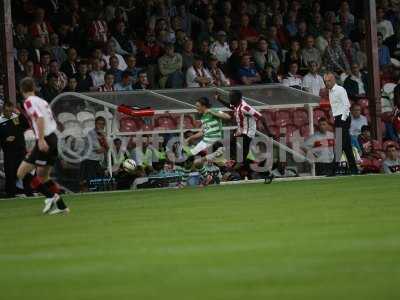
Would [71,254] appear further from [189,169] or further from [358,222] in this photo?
[189,169]

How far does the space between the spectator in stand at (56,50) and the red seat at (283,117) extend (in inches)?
188

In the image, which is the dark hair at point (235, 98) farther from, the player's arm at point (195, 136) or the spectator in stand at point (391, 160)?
the spectator in stand at point (391, 160)

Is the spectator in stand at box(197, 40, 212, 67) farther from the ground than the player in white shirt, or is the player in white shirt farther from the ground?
the spectator in stand at box(197, 40, 212, 67)

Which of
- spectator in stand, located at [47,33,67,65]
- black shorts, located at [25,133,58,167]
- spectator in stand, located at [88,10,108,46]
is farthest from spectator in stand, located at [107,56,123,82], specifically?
black shorts, located at [25,133,58,167]

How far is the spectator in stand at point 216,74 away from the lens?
28.6 meters

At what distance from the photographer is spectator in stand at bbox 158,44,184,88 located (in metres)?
28.0

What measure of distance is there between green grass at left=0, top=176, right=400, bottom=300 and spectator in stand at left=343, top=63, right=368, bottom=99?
10.6m

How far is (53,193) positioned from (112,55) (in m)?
9.57

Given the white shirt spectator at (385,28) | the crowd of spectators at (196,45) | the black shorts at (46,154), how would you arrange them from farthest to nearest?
the white shirt spectator at (385,28) → the crowd of spectators at (196,45) → the black shorts at (46,154)

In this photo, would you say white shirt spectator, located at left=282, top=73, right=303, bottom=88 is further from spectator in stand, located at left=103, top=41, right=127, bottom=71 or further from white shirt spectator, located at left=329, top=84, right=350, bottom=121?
spectator in stand, located at left=103, top=41, right=127, bottom=71

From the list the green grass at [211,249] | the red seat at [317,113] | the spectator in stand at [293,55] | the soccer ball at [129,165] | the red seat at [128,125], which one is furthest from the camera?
the spectator in stand at [293,55]

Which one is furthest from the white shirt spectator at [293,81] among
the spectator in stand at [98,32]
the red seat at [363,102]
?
the spectator in stand at [98,32]

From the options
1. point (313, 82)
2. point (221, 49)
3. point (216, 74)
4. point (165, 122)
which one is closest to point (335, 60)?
point (313, 82)

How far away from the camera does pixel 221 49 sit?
29578 mm
